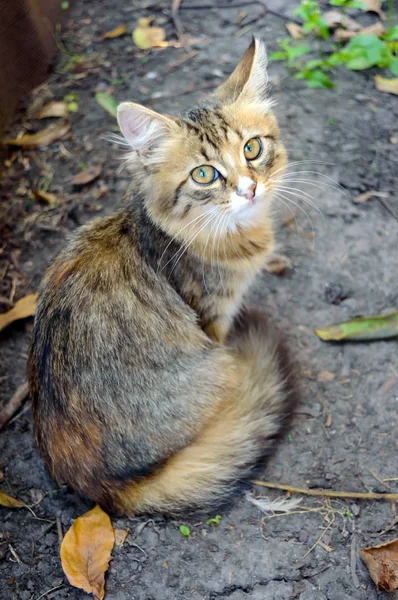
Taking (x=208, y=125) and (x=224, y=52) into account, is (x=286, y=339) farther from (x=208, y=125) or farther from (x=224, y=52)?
(x=224, y=52)

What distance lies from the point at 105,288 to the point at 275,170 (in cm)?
94

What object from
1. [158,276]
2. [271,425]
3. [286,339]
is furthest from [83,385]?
[286,339]

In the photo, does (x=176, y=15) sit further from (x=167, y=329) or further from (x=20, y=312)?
(x=167, y=329)

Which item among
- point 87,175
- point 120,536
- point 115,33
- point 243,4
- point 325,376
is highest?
point 115,33

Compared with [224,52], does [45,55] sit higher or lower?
higher

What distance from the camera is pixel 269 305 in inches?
131

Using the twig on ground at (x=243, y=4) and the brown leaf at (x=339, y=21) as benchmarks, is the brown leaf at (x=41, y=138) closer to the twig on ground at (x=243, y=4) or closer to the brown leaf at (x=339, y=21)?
the twig on ground at (x=243, y=4)

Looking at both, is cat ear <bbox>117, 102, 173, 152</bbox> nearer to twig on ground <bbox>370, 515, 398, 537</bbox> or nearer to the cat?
the cat

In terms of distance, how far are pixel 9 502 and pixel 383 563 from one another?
162 cm

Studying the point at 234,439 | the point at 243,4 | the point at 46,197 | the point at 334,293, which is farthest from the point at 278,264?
Result: the point at 243,4

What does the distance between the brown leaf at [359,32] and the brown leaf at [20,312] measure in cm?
294

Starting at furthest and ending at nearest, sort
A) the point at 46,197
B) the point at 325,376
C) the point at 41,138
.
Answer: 1. the point at 41,138
2. the point at 46,197
3. the point at 325,376

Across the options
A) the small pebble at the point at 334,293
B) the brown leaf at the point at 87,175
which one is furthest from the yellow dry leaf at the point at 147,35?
the small pebble at the point at 334,293

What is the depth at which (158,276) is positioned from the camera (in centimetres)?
267
